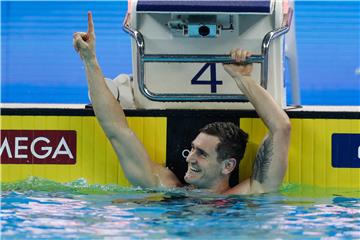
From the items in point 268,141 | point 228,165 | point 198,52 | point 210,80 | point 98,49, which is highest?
point 98,49

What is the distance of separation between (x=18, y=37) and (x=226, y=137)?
4.50m

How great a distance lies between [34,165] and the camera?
5.02 meters

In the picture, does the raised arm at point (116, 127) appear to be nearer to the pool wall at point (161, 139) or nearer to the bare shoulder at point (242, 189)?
the pool wall at point (161, 139)

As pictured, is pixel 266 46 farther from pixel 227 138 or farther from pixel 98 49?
pixel 98 49

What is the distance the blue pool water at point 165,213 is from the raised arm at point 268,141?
87 millimetres

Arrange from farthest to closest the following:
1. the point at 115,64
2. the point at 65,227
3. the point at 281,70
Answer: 1. the point at 115,64
2. the point at 281,70
3. the point at 65,227

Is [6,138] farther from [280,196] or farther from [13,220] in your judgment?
[280,196]

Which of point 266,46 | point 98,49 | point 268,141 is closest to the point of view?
point 268,141

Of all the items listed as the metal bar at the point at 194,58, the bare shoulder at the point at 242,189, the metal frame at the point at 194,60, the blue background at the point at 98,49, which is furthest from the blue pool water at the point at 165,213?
the blue background at the point at 98,49

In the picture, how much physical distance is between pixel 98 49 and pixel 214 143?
13.6 feet

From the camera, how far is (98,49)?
345 inches

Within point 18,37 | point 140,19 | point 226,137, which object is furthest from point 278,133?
point 18,37

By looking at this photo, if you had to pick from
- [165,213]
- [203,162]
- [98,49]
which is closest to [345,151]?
[203,162]

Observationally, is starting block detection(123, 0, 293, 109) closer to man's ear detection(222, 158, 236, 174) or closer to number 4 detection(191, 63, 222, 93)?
number 4 detection(191, 63, 222, 93)
